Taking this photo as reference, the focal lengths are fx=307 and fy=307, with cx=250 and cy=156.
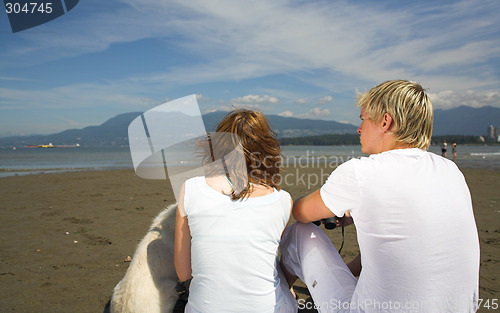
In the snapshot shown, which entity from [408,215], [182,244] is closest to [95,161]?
[182,244]

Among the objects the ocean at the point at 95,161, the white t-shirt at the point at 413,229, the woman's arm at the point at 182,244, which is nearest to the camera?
the white t-shirt at the point at 413,229

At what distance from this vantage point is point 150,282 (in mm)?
1969

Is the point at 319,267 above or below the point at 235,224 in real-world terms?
below

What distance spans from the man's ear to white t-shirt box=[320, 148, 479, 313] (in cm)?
19

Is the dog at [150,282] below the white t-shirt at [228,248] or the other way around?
below

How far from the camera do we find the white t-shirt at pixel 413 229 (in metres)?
1.26

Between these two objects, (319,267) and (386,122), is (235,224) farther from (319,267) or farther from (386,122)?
(386,122)

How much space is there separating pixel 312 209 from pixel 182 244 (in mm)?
795

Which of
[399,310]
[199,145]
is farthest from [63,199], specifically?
[399,310]

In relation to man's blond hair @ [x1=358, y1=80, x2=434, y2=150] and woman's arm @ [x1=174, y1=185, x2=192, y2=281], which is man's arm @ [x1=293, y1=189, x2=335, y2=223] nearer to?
man's blond hair @ [x1=358, y1=80, x2=434, y2=150]

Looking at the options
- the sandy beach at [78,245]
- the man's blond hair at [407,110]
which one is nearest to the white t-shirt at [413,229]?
the man's blond hair at [407,110]

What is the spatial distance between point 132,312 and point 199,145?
1088 millimetres

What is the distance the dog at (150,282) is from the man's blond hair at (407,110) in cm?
165

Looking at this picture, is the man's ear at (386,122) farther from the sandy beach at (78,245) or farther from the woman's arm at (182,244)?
the sandy beach at (78,245)
